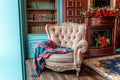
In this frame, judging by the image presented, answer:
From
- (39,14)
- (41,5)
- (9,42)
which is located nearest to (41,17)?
(39,14)

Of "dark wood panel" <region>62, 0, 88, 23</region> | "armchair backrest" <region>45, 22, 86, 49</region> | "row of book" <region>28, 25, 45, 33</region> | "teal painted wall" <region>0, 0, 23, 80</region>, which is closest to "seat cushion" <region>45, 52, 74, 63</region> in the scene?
"armchair backrest" <region>45, 22, 86, 49</region>

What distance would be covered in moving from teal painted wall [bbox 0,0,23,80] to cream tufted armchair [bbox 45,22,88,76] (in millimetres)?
2356

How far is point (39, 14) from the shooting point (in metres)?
4.27

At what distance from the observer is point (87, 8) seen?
4.29 meters

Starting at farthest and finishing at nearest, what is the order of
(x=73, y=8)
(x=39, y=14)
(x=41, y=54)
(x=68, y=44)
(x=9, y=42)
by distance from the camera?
(x=39, y=14), (x=73, y=8), (x=68, y=44), (x=41, y=54), (x=9, y=42)

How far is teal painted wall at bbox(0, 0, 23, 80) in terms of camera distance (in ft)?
2.03

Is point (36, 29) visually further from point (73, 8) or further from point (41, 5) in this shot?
point (73, 8)

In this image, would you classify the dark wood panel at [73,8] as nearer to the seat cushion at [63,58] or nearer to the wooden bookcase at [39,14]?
the wooden bookcase at [39,14]

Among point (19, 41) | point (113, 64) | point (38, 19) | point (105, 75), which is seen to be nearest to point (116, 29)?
point (113, 64)

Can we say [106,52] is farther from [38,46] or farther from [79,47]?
[38,46]

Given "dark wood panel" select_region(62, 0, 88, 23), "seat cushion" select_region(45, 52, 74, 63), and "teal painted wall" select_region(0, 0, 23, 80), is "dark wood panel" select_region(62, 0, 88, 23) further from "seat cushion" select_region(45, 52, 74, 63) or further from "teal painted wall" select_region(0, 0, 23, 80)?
"teal painted wall" select_region(0, 0, 23, 80)

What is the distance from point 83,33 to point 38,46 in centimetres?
102

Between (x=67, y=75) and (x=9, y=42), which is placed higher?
(x=9, y=42)

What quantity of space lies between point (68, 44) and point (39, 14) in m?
1.38
